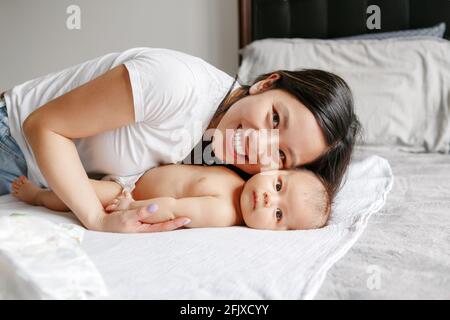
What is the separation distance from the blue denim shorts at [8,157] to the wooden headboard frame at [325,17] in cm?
145

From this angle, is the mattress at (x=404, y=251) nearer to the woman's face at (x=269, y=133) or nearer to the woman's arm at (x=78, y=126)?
the woman's face at (x=269, y=133)

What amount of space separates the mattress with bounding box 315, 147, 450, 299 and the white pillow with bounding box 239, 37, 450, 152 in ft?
1.13

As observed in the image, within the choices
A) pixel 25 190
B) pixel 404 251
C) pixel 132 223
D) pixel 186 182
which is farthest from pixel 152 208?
pixel 404 251

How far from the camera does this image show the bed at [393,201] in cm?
78

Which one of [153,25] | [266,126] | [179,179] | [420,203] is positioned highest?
[153,25]

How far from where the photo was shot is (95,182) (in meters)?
1.14

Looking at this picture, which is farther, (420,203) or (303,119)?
(420,203)

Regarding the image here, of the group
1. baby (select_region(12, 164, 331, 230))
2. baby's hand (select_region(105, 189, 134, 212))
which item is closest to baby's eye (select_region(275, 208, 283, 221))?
baby (select_region(12, 164, 331, 230))

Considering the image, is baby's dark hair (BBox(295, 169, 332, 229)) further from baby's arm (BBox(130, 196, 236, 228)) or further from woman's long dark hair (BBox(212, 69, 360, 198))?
baby's arm (BBox(130, 196, 236, 228))

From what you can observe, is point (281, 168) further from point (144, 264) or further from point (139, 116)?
point (144, 264)

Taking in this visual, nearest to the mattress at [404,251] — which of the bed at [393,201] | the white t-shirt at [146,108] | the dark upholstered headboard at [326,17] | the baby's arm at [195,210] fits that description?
the bed at [393,201]

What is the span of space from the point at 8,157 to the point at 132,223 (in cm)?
43

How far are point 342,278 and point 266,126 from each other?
15.8 inches

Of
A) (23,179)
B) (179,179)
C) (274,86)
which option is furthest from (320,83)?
(23,179)
